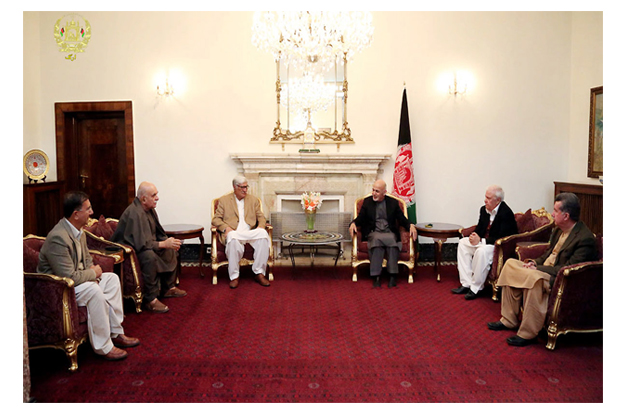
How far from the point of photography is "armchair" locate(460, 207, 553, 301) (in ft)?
17.6

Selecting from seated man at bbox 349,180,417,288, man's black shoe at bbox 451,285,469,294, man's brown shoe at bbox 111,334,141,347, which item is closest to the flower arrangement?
seated man at bbox 349,180,417,288

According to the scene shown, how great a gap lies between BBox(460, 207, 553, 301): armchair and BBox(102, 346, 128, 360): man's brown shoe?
3.89m

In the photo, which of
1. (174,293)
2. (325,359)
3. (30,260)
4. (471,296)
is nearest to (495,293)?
(471,296)

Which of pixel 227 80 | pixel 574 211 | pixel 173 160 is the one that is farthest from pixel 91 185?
pixel 574 211

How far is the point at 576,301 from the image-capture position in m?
3.91

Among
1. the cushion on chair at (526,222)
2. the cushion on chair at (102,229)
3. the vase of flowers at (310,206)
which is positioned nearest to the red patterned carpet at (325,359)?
the cushion on chair at (102,229)

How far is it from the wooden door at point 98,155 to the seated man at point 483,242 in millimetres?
5132

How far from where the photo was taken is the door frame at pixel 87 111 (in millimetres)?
7465

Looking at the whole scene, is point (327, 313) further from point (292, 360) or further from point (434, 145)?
point (434, 145)

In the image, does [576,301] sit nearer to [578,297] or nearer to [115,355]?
[578,297]

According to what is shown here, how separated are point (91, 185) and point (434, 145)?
220 inches

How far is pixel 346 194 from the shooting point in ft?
24.8

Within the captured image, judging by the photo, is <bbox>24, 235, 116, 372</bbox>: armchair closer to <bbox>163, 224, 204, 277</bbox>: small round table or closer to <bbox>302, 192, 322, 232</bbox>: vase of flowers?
<bbox>163, 224, 204, 277</bbox>: small round table

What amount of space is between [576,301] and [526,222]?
2.20m
